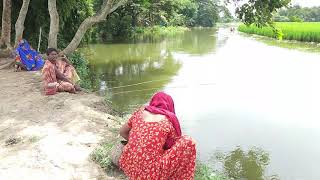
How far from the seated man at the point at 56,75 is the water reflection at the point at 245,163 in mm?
3031

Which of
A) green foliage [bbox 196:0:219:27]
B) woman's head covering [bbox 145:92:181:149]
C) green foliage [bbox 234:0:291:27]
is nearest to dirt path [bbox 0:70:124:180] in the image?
woman's head covering [bbox 145:92:181:149]

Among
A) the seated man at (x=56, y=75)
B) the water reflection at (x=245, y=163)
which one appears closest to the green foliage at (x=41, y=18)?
the seated man at (x=56, y=75)

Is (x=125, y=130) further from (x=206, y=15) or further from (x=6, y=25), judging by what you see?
(x=206, y=15)

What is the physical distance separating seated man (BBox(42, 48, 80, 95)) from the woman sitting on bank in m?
4.15

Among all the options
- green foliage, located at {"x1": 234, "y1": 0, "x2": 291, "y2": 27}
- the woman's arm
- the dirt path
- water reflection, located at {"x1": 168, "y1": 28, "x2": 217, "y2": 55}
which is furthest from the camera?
water reflection, located at {"x1": 168, "y1": 28, "x2": 217, "y2": 55}

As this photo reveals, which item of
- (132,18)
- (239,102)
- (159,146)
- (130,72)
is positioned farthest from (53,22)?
(132,18)

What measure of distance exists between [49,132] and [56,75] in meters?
2.34

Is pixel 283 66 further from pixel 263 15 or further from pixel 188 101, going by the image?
pixel 188 101

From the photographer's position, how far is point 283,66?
54.0 feet

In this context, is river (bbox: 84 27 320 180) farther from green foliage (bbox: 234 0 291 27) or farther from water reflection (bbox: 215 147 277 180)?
green foliage (bbox: 234 0 291 27)

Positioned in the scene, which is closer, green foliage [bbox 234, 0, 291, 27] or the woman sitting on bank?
the woman sitting on bank

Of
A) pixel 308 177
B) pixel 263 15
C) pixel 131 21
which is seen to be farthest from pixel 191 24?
pixel 308 177

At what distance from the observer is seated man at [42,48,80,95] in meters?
7.44

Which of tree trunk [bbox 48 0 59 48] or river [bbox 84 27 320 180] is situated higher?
tree trunk [bbox 48 0 59 48]
